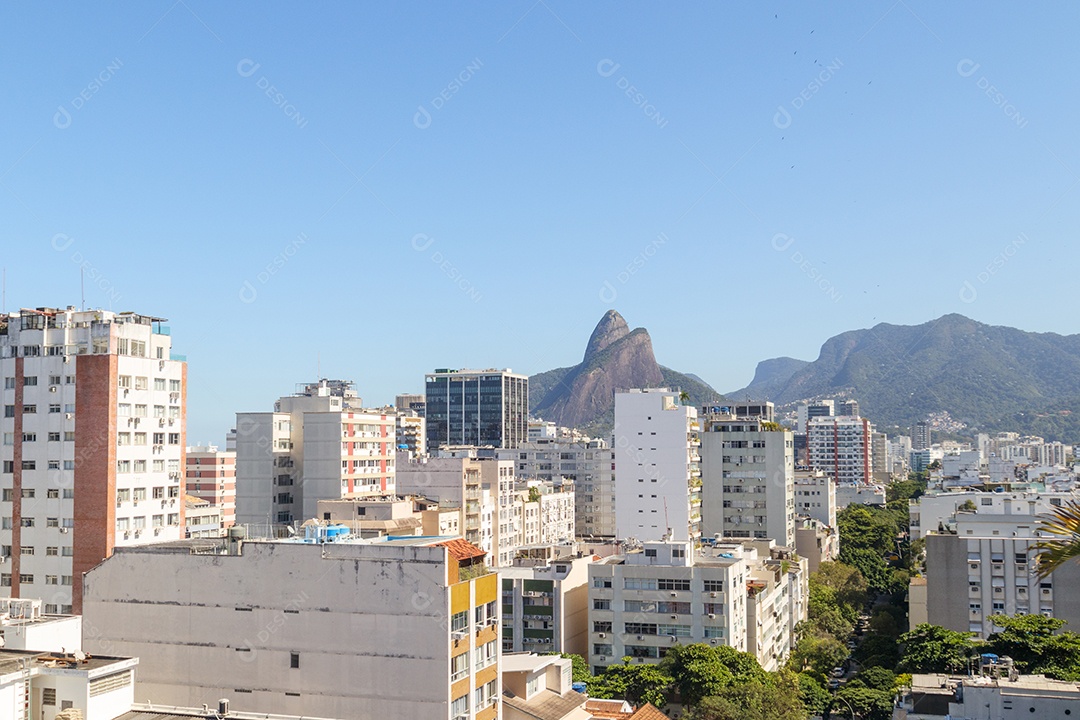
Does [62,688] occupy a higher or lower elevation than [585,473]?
higher

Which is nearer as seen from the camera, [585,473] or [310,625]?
[310,625]

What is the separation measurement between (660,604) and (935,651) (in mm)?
13672

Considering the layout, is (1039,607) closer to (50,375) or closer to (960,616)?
(960,616)

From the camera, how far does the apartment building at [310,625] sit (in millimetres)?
26875

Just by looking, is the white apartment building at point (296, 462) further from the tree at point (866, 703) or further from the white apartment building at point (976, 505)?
the white apartment building at point (976, 505)

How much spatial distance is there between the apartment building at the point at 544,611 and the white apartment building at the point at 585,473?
59149 mm

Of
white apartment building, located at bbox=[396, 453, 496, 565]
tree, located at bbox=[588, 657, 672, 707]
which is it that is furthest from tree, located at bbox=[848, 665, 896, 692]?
white apartment building, located at bbox=[396, 453, 496, 565]

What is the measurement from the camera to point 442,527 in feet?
225

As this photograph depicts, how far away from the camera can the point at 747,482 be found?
87250 mm

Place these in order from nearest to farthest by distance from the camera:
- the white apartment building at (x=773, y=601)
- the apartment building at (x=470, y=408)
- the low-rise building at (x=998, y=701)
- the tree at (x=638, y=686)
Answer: the low-rise building at (x=998, y=701)
the tree at (x=638, y=686)
the white apartment building at (x=773, y=601)
the apartment building at (x=470, y=408)

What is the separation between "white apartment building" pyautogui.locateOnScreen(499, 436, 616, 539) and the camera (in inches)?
4679

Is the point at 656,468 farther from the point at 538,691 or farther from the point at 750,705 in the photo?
the point at 538,691

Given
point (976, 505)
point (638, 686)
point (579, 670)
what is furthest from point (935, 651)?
point (976, 505)

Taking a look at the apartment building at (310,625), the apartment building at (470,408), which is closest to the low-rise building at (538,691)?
the apartment building at (310,625)
